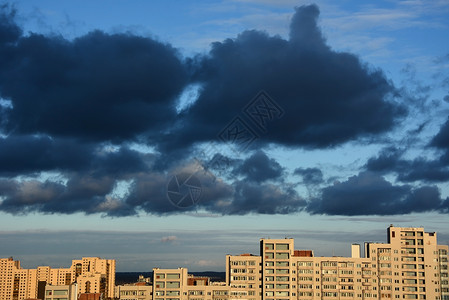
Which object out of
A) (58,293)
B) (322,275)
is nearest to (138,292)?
(58,293)

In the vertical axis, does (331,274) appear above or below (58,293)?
above

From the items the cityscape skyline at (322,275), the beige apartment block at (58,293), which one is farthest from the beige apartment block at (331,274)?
the beige apartment block at (58,293)

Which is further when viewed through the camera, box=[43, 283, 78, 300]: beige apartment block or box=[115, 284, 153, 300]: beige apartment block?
box=[115, 284, 153, 300]: beige apartment block

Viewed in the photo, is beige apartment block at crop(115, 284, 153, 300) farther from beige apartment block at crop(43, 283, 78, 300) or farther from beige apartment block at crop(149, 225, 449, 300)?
beige apartment block at crop(43, 283, 78, 300)

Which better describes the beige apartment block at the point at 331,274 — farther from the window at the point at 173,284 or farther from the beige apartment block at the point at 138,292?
the beige apartment block at the point at 138,292

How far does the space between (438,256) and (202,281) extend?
60913 mm

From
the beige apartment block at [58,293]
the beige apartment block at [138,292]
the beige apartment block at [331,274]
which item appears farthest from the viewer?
the beige apartment block at [138,292]

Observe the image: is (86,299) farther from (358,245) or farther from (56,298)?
(358,245)

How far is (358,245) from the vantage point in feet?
534

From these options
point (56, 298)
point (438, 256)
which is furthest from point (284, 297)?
point (56, 298)

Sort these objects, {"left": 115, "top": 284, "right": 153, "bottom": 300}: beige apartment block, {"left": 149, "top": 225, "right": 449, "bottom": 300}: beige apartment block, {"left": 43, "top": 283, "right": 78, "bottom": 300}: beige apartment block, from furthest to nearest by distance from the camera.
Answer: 1. {"left": 115, "top": 284, "right": 153, "bottom": 300}: beige apartment block
2. {"left": 149, "top": 225, "right": 449, "bottom": 300}: beige apartment block
3. {"left": 43, "top": 283, "right": 78, "bottom": 300}: beige apartment block

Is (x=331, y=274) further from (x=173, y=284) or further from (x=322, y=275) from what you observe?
(x=173, y=284)

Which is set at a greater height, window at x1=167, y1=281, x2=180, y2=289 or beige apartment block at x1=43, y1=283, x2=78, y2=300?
window at x1=167, y1=281, x2=180, y2=289

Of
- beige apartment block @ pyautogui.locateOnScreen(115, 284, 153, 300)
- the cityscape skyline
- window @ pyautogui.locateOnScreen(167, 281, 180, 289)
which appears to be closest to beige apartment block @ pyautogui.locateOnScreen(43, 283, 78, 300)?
the cityscape skyline
